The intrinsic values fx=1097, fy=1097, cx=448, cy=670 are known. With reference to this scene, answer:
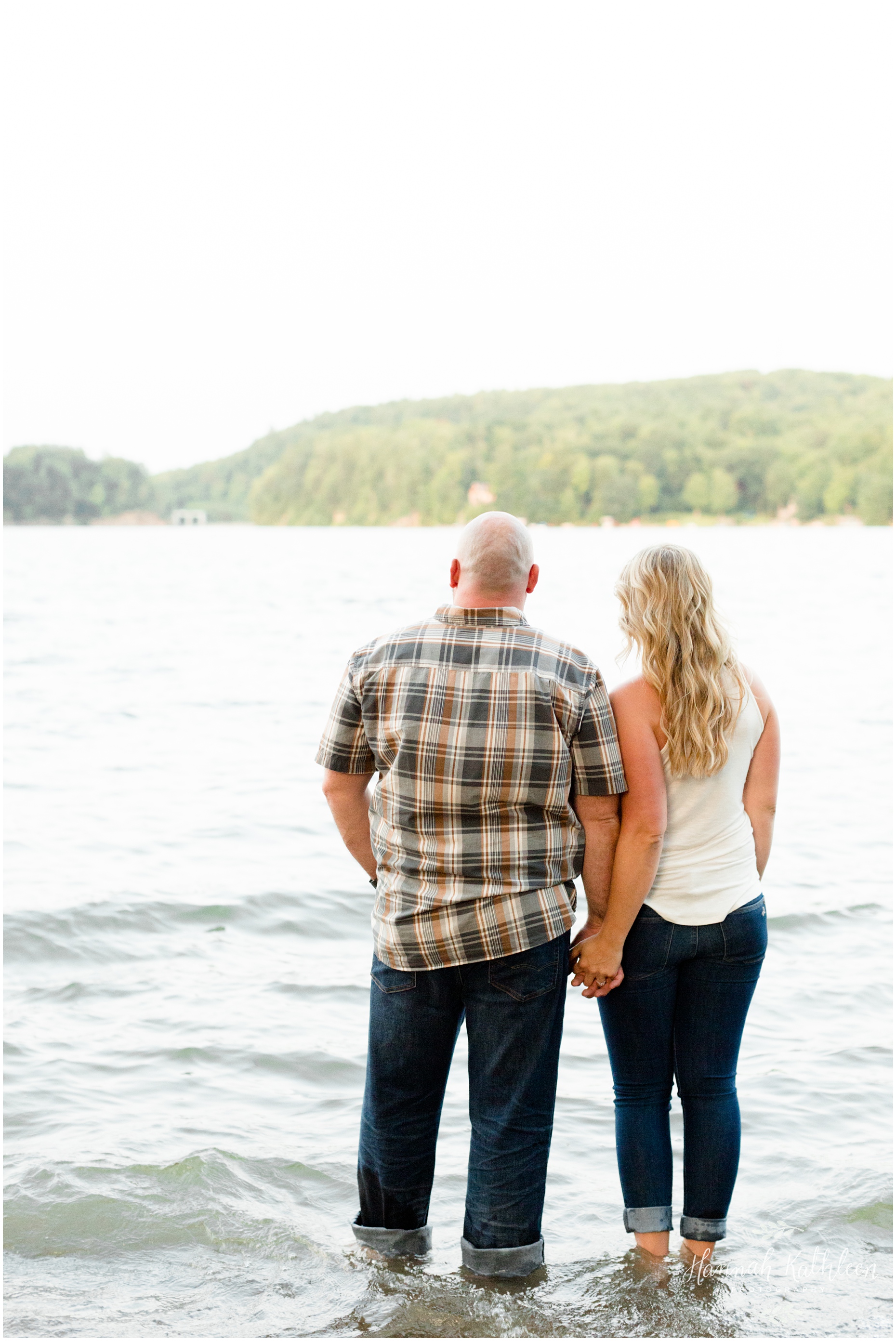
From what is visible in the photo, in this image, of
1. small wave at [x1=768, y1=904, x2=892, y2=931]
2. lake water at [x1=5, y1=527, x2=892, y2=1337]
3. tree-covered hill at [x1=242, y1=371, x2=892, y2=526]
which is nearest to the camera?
lake water at [x1=5, y1=527, x2=892, y2=1337]

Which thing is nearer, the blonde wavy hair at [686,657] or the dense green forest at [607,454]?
the blonde wavy hair at [686,657]

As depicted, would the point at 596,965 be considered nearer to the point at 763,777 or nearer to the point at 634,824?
the point at 634,824

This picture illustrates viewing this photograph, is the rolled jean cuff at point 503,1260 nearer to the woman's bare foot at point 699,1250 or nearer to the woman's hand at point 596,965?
the woman's bare foot at point 699,1250

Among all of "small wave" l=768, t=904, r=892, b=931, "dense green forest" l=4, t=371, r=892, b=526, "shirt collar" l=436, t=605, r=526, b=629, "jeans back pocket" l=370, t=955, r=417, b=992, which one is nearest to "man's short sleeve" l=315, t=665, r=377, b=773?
"shirt collar" l=436, t=605, r=526, b=629

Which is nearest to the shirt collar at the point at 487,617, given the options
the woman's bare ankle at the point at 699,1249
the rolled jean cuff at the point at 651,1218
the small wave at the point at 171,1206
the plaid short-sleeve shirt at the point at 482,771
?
the plaid short-sleeve shirt at the point at 482,771

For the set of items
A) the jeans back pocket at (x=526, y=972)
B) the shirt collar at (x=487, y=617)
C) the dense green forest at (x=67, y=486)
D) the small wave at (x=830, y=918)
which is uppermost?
the dense green forest at (x=67, y=486)

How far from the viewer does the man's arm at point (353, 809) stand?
2424 millimetres

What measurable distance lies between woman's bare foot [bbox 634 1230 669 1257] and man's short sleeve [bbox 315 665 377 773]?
4.14 feet

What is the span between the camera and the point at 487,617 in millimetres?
2309

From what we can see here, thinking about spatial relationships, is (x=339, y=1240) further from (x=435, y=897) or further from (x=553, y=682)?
(x=553, y=682)

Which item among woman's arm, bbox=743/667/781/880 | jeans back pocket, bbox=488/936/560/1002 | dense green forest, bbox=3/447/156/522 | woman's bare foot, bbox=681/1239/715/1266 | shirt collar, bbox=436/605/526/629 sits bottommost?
woman's bare foot, bbox=681/1239/715/1266

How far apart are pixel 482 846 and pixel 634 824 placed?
32cm

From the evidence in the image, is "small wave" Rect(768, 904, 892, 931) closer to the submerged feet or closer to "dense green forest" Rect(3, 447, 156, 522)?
the submerged feet

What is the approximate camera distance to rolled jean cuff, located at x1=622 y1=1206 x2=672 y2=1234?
8.23ft
